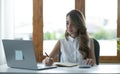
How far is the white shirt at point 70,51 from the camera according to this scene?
265 cm

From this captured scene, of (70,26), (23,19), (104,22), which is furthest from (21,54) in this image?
(104,22)

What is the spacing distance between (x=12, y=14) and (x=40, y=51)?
2.21 ft

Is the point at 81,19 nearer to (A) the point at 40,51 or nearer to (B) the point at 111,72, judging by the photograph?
(B) the point at 111,72

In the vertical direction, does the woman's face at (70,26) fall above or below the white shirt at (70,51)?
above

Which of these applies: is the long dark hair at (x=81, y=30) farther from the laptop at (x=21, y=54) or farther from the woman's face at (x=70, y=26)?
the laptop at (x=21, y=54)

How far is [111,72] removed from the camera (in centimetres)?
185

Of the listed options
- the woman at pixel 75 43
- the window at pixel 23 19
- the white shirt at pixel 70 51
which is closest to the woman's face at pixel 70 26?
the woman at pixel 75 43

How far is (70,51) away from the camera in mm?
2707

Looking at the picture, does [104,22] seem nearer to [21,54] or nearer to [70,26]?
[70,26]

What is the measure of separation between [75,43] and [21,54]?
835mm

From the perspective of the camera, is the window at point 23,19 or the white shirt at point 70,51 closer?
the white shirt at point 70,51

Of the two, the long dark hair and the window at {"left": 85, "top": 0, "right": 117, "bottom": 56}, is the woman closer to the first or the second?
the long dark hair

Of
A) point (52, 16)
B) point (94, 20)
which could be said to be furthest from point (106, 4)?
point (52, 16)

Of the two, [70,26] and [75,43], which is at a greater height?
[70,26]
